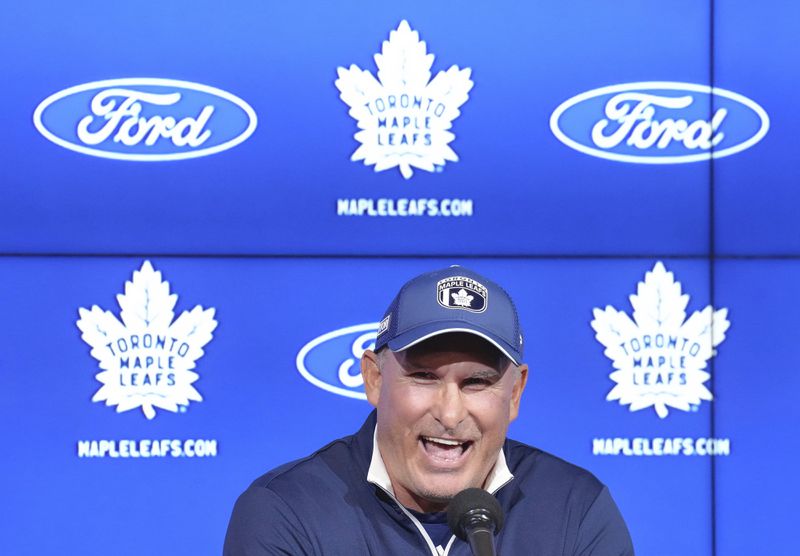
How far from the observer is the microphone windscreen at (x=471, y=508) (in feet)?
3.72

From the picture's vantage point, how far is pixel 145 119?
244 centimetres

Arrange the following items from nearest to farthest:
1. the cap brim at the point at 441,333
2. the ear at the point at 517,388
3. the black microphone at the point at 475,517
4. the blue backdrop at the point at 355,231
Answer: the black microphone at the point at 475,517, the cap brim at the point at 441,333, the ear at the point at 517,388, the blue backdrop at the point at 355,231

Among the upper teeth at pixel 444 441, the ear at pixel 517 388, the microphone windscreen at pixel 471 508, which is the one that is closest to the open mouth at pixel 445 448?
the upper teeth at pixel 444 441

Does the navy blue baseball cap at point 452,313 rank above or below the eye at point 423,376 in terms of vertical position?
above

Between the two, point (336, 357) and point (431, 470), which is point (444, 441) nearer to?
point (431, 470)

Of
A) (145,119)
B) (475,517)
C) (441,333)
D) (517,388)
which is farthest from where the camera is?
(145,119)

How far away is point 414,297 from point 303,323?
101 centimetres

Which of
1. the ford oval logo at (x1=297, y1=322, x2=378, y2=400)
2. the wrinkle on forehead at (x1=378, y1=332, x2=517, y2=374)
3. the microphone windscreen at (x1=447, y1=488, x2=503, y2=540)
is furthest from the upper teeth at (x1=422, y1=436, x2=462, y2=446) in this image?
the ford oval logo at (x1=297, y1=322, x2=378, y2=400)

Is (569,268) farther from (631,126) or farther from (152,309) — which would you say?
(152,309)

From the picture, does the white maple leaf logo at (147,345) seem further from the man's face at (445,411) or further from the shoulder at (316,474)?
the man's face at (445,411)

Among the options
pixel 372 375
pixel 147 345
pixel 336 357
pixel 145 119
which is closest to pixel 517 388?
pixel 372 375

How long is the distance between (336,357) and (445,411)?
1039 millimetres

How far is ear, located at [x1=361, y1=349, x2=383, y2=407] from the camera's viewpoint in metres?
1.56

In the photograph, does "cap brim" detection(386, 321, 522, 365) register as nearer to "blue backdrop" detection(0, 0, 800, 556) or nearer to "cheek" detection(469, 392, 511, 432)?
"cheek" detection(469, 392, 511, 432)
